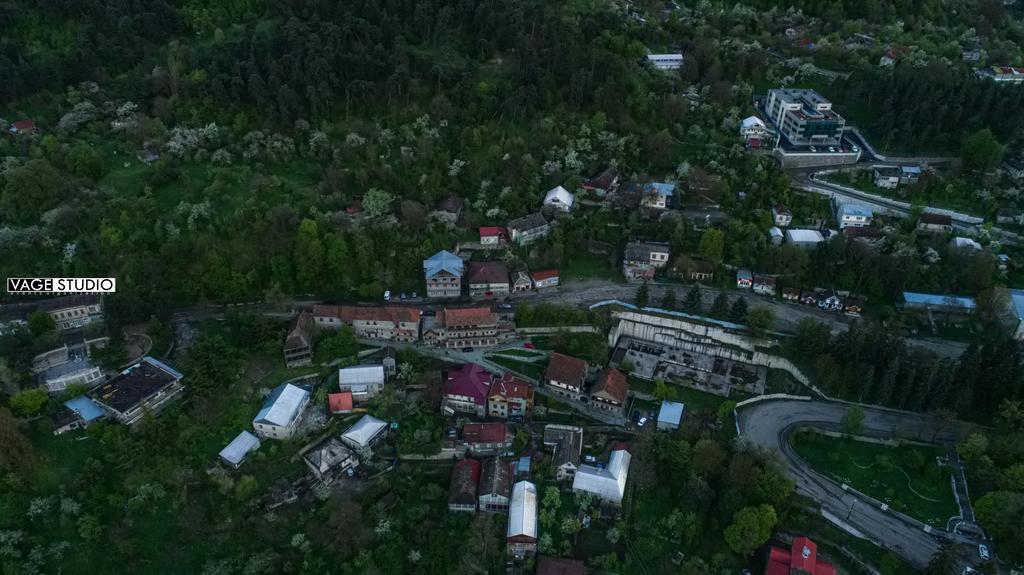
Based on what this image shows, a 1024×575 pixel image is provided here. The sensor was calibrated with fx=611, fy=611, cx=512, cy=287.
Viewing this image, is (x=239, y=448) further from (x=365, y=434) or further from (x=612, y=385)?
(x=612, y=385)

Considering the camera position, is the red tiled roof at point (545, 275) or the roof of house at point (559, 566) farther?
the red tiled roof at point (545, 275)

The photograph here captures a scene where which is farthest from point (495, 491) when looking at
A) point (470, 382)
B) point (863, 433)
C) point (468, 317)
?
point (863, 433)

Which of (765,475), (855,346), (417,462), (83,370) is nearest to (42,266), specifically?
(83,370)

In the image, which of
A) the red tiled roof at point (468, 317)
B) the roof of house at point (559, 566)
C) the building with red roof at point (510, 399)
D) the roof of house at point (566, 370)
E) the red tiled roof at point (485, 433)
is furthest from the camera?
the red tiled roof at point (468, 317)

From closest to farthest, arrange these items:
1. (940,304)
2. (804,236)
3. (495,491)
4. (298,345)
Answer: (495,491), (298,345), (940,304), (804,236)

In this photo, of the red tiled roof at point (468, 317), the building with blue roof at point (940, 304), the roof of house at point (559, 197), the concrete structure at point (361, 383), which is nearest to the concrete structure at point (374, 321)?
the red tiled roof at point (468, 317)

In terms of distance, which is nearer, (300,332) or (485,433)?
(485,433)

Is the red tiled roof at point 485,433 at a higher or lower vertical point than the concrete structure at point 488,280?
lower

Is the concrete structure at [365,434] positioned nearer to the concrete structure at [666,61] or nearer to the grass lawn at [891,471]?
the grass lawn at [891,471]
